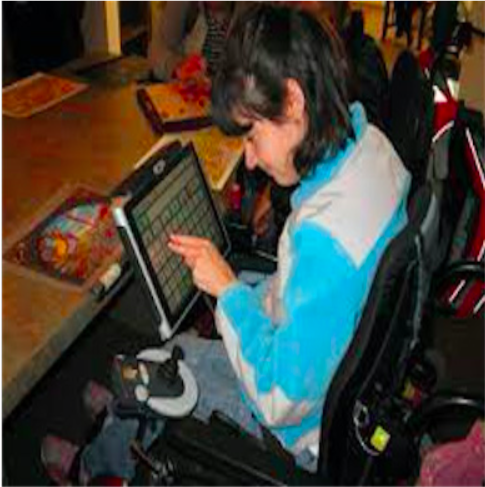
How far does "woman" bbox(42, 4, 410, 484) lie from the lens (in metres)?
0.91

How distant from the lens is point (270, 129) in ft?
3.22

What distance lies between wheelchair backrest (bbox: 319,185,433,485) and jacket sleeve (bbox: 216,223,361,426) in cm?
4

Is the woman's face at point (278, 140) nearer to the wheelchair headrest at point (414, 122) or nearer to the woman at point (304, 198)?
the woman at point (304, 198)

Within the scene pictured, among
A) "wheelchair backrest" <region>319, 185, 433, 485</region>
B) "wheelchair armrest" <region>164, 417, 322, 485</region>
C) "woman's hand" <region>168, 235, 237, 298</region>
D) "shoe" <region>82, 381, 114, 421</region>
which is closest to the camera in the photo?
"wheelchair backrest" <region>319, 185, 433, 485</region>

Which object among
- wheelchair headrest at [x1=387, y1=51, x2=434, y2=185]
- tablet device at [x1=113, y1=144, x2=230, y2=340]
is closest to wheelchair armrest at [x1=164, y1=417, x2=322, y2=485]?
tablet device at [x1=113, y1=144, x2=230, y2=340]

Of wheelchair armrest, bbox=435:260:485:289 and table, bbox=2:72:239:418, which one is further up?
table, bbox=2:72:239:418

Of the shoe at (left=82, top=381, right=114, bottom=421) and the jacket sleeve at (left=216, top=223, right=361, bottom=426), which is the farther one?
the shoe at (left=82, top=381, right=114, bottom=421)

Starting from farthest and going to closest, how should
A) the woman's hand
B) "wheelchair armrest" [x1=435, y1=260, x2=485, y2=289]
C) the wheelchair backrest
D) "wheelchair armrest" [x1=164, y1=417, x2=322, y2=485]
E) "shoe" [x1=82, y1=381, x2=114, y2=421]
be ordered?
"wheelchair armrest" [x1=435, y1=260, x2=485, y2=289], "shoe" [x1=82, y1=381, x2=114, y2=421], the woman's hand, "wheelchair armrest" [x1=164, y1=417, x2=322, y2=485], the wheelchair backrest

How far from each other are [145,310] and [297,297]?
34.6 inches

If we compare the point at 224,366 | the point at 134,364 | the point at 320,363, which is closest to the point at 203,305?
the point at 224,366

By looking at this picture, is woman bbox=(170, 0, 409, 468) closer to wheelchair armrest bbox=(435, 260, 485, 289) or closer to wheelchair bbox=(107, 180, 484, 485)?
wheelchair bbox=(107, 180, 484, 485)

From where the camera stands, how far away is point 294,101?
0.96 m

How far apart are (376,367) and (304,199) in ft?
0.83

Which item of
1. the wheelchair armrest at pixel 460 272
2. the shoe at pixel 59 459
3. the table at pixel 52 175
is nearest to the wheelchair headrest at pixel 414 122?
the wheelchair armrest at pixel 460 272
